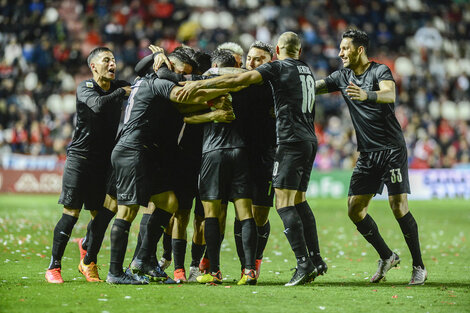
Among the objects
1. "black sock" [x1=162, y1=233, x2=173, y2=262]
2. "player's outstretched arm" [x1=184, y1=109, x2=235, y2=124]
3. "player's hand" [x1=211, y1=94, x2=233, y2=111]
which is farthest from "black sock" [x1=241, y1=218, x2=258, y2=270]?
"black sock" [x1=162, y1=233, x2=173, y2=262]

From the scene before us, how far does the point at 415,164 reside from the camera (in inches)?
1005

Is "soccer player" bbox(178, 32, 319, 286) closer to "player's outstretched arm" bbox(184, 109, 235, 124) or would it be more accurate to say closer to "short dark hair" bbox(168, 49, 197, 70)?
"player's outstretched arm" bbox(184, 109, 235, 124)

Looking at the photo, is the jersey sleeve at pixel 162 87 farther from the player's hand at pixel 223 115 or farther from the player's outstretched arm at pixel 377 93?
the player's outstretched arm at pixel 377 93

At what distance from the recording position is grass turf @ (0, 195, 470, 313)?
6.14 m

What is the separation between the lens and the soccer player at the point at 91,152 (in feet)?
25.1

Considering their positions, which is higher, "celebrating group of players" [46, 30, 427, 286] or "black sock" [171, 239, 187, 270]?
"celebrating group of players" [46, 30, 427, 286]

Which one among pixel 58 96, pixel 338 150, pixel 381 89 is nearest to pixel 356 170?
pixel 381 89

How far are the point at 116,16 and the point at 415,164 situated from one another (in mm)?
13090

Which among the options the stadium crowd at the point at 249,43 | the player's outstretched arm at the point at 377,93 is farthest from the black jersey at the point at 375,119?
the stadium crowd at the point at 249,43

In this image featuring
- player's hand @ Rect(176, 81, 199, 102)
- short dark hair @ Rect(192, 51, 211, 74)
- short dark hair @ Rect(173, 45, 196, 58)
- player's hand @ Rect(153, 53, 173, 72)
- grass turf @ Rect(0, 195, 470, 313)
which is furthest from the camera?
short dark hair @ Rect(192, 51, 211, 74)

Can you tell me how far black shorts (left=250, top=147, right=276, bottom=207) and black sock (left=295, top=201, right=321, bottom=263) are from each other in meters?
0.36

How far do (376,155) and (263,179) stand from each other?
132 cm

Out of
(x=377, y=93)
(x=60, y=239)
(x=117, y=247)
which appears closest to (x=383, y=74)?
(x=377, y=93)

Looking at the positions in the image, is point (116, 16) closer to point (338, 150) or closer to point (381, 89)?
point (338, 150)
